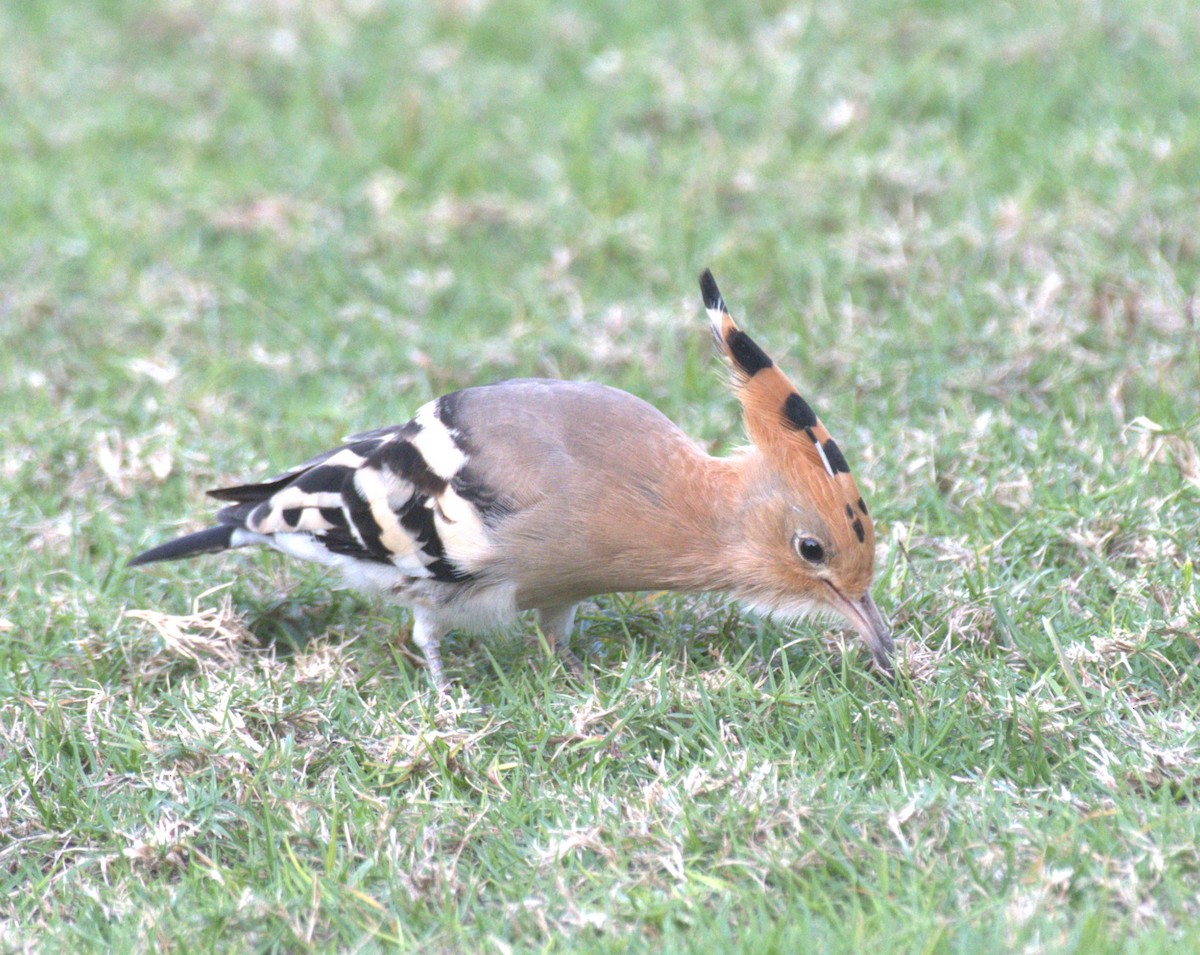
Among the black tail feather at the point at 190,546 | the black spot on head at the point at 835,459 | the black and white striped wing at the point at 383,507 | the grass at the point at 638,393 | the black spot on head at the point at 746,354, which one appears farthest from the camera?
the black tail feather at the point at 190,546

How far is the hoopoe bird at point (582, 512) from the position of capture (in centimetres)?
357

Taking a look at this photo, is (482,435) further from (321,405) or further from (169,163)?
(169,163)

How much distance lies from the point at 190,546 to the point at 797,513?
5.38 feet

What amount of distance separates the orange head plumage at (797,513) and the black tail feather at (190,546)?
4.65 ft

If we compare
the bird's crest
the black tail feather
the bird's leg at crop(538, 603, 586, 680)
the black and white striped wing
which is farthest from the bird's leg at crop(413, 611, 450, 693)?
the bird's crest

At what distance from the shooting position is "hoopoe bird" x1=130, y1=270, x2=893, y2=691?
3.57 metres

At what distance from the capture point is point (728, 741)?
337 cm

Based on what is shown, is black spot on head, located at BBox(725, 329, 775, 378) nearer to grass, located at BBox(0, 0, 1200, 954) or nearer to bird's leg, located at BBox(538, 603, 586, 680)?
grass, located at BBox(0, 0, 1200, 954)

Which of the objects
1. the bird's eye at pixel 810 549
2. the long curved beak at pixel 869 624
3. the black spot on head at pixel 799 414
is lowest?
the long curved beak at pixel 869 624

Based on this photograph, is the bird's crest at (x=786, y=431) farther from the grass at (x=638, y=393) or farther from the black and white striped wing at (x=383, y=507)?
the black and white striped wing at (x=383, y=507)

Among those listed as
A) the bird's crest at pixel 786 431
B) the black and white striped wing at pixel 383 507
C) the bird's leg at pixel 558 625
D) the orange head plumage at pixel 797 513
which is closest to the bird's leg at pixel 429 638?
the black and white striped wing at pixel 383 507

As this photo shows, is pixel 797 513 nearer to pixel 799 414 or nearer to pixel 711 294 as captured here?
pixel 799 414

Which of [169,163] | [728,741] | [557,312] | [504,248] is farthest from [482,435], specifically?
[169,163]

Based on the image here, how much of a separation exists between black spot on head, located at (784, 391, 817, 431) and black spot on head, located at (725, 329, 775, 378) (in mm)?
112
